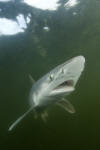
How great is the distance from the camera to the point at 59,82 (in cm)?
450

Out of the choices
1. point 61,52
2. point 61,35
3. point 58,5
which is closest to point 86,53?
point 61,52

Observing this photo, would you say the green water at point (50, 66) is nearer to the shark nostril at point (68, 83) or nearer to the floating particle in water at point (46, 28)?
the floating particle in water at point (46, 28)

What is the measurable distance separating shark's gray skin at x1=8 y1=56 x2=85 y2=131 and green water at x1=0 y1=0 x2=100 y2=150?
91.5 inches

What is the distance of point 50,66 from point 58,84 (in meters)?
12.6

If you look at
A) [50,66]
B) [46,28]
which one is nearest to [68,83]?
[46,28]

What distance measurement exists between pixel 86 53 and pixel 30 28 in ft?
20.2

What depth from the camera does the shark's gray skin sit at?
164 inches

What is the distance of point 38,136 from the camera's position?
2039 centimetres

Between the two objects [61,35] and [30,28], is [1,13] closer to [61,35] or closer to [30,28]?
[30,28]

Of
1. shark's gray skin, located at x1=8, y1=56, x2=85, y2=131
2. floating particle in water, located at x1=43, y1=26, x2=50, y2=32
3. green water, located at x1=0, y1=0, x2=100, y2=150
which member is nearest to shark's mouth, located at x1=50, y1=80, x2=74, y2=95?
shark's gray skin, located at x1=8, y1=56, x2=85, y2=131

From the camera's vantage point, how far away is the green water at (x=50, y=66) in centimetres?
1196

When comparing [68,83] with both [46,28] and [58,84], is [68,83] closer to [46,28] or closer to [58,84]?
[58,84]

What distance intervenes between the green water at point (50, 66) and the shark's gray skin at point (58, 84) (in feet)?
7.62

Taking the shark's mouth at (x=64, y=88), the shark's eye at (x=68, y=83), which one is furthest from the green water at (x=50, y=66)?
the shark's eye at (x=68, y=83)
